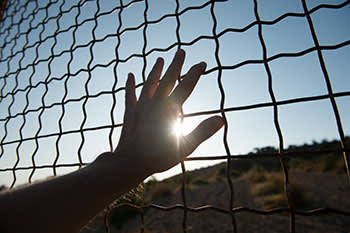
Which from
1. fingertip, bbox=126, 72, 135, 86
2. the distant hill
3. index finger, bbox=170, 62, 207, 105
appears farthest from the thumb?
the distant hill

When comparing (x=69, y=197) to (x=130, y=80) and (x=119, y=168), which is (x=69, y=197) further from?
(x=130, y=80)

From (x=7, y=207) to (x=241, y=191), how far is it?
1160 centimetres

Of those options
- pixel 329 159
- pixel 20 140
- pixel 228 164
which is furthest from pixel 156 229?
pixel 329 159

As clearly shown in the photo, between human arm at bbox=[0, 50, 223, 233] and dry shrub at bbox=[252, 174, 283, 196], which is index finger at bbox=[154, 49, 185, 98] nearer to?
human arm at bbox=[0, 50, 223, 233]

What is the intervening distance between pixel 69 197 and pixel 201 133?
1.49 ft

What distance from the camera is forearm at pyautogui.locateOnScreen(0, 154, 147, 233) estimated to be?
0.52 metres

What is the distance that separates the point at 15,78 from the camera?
2.28m

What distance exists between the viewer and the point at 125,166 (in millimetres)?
755

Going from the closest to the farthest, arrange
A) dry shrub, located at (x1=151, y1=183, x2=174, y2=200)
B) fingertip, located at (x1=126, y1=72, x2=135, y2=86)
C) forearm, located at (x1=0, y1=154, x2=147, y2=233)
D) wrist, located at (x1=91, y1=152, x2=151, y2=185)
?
1. forearm, located at (x1=0, y1=154, x2=147, y2=233)
2. wrist, located at (x1=91, y1=152, x2=151, y2=185)
3. fingertip, located at (x1=126, y1=72, x2=135, y2=86)
4. dry shrub, located at (x1=151, y1=183, x2=174, y2=200)

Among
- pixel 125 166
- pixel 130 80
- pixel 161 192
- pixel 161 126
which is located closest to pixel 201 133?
pixel 161 126

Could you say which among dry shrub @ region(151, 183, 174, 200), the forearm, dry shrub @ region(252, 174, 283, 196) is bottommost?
dry shrub @ region(252, 174, 283, 196)

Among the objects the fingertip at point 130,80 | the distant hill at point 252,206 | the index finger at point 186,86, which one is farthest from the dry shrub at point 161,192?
the index finger at point 186,86

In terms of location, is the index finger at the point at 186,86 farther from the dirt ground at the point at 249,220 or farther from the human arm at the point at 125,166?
the dirt ground at the point at 249,220

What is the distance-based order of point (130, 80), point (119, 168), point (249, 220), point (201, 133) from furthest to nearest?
1. point (249, 220)
2. point (130, 80)
3. point (201, 133)
4. point (119, 168)
